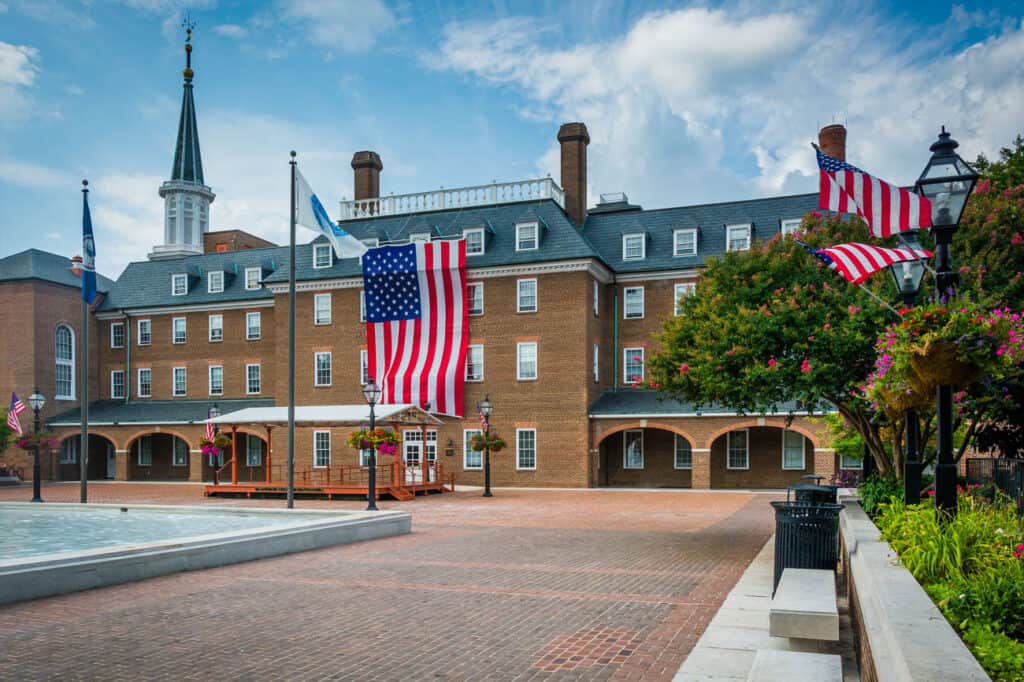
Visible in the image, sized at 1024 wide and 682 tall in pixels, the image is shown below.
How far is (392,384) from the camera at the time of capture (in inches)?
1428

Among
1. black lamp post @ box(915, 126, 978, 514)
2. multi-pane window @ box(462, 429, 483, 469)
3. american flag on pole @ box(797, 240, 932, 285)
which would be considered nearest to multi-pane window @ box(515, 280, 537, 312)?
multi-pane window @ box(462, 429, 483, 469)

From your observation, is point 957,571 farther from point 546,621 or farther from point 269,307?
point 269,307

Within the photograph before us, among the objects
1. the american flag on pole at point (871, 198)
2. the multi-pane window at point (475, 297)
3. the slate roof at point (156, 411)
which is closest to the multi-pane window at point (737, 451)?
the multi-pane window at point (475, 297)

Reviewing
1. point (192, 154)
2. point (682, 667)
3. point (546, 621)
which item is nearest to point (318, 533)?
point (546, 621)

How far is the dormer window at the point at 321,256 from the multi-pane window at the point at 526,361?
10.3 metres

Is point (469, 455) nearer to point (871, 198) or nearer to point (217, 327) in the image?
point (217, 327)

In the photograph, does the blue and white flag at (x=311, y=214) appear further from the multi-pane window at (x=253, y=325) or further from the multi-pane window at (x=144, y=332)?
the multi-pane window at (x=144, y=332)

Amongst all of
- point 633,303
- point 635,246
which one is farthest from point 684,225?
point 633,303

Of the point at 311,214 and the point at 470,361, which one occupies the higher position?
the point at 311,214

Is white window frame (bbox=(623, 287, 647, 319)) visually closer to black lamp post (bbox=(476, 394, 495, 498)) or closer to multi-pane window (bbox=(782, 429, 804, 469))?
multi-pane window (bbox=(782, 429, 804, 469))

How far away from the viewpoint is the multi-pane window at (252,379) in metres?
43.6

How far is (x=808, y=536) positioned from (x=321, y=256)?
33903 millimetres

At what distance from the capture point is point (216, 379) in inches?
1756

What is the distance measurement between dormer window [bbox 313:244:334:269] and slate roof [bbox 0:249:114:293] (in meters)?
14.1
